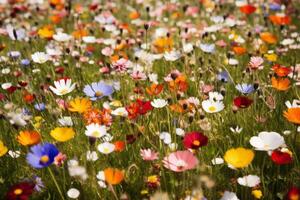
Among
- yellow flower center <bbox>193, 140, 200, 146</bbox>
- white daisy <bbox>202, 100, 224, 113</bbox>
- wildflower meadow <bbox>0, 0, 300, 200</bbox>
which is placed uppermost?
yellow flower center <bbox>193, 140, 200, 146</bbox>

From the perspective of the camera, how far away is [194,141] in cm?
176

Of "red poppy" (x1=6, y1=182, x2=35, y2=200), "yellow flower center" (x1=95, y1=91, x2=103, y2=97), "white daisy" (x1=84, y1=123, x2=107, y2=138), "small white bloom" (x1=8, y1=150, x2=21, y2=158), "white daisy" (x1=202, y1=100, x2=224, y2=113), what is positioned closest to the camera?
"red poppy" (x1=6, y1=182, x2=35, y2=200)

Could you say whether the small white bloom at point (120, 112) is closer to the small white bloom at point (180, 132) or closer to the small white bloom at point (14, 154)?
the small white bloom at point (180, 132)

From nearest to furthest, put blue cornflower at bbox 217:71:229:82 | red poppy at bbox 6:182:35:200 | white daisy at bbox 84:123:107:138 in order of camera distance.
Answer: red poppy at bbox 6:182:35:200 → white daisy at bbox 84:123:107:138 → blue cornflower at bbox 217:71:229:82

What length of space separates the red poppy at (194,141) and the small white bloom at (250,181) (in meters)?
0.19

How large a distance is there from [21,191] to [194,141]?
25.2 inches

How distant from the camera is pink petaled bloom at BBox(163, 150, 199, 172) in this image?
1660mm

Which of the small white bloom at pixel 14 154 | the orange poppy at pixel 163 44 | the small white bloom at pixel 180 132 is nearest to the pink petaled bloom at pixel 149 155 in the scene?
the small white bloom at pixel 180 132

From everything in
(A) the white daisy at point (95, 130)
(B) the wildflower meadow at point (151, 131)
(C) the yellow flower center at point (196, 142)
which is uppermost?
(C) the yellow flower center at point (196, 142)

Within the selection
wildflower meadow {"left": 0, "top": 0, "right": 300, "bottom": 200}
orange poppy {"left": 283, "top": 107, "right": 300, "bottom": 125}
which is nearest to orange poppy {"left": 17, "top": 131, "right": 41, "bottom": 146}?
wildflower meadow {"left": 0, "top": 0, "right": 300, "bottom": 200}

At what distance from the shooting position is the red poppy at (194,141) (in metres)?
1.74

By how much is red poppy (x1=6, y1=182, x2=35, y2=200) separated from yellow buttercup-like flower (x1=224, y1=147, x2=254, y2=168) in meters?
0.69

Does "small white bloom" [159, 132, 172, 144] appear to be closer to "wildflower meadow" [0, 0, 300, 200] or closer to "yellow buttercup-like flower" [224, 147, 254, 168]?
"wildflower meadow" [0, 0, 300, 200]

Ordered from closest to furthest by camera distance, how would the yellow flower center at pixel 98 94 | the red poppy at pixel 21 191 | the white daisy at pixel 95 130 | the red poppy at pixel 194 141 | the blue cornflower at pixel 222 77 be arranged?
the red poppy at pixel 21 191
the red poppy at pixel 194 141
the white daisy at pixel 95 130
the yellow flower center at pixel 98 94
the blue cornflower at pixel 222 77
